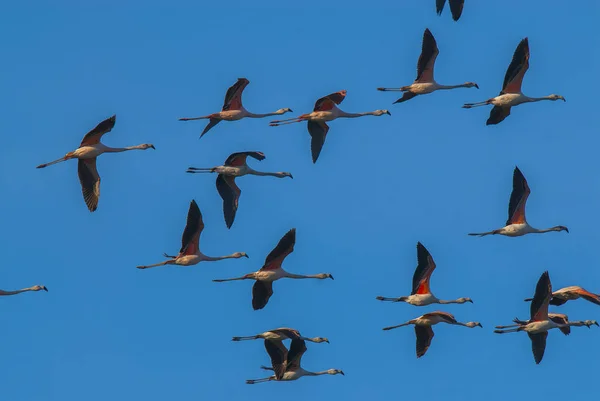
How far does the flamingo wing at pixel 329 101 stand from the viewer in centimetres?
5850

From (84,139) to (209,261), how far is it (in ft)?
19.9

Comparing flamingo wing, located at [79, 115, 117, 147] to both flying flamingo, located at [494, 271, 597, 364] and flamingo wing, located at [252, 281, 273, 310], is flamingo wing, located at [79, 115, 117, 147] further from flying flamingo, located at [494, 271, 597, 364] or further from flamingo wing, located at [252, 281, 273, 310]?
flying flamingo, located at [494, 271, 597, 364]

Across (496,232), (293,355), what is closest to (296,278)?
(293,355)

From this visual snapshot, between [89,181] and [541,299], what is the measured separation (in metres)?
14.4

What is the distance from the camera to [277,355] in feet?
190

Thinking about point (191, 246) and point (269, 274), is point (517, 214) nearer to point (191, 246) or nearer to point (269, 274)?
point (269, 274)

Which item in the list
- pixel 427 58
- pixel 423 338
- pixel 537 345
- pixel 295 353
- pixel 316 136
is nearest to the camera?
pixel 537 345

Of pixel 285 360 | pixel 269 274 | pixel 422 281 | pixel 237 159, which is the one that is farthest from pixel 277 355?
pixel 237 159

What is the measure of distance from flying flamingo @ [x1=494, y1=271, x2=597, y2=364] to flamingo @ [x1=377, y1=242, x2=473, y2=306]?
305 cm

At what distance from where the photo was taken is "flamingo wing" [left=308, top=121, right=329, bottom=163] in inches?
2375

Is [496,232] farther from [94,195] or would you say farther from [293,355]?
[94,195]

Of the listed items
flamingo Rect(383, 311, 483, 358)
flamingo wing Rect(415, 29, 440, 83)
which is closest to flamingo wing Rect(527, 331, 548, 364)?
flamingo Rect(383, 311, 483, 358)

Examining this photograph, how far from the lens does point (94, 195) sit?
187 ft

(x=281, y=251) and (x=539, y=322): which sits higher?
(x=281, y=251)
